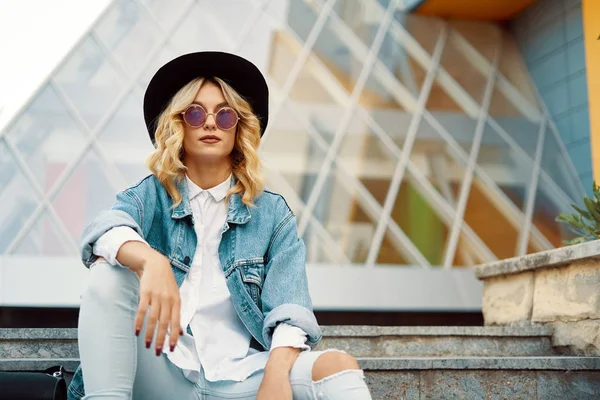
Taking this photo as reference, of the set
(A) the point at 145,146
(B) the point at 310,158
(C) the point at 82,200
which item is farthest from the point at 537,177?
(C) the point at 82,200

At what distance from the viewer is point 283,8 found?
8422 mm

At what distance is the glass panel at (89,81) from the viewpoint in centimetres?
752

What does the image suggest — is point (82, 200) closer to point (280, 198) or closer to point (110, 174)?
point (110, 174)

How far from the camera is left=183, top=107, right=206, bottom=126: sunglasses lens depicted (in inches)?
88.0

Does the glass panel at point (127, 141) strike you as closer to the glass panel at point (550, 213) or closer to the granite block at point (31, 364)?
the glass panel at point (550, 213)

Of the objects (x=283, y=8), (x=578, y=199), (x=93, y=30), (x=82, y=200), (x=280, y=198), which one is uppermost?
(x=283, y=8)

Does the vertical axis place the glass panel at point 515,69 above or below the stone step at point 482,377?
above

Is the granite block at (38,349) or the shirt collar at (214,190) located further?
the granite block at (38,349)

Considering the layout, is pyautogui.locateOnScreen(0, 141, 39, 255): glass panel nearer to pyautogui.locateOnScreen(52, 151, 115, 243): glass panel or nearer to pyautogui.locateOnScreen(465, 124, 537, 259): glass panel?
pyautogui.locateOnScreen(52, 151, 115, 243): glass panel

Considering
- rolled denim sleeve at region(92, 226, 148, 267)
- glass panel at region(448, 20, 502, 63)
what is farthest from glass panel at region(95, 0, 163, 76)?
rolled denim sleeve at region(92, 226, 148, 267)

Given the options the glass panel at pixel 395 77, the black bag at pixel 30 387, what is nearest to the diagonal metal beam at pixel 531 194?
the glass panel at pixel 395 77

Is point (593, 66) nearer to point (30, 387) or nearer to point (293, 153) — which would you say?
point (293, 153)

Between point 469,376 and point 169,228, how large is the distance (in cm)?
159

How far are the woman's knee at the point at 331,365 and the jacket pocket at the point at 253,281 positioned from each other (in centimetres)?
41
